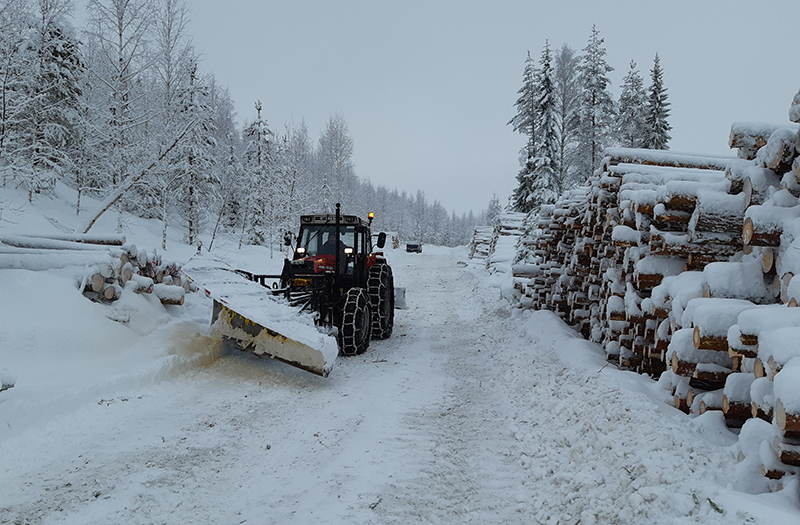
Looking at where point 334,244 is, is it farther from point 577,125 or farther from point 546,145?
point 577,125

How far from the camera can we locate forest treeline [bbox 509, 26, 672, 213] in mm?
26469

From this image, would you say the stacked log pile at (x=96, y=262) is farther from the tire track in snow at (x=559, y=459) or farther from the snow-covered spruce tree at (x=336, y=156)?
the snow-covered spruce tree at (x=336, y=156)

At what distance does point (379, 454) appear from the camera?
14.4 ft

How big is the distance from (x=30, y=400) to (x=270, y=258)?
77.2ft

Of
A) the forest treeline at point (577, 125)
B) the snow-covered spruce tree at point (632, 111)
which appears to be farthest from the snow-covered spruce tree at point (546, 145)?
the snow-covered spruce tree at point (632, 111)

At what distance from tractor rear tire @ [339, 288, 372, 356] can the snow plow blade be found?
3.90 feet

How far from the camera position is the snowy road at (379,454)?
3219mm

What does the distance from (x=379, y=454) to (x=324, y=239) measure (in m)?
5.62

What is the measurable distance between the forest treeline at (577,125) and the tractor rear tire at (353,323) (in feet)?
62.5

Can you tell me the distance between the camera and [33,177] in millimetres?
11172

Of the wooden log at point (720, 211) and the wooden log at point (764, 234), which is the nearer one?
the wooden log at point (764, 234)

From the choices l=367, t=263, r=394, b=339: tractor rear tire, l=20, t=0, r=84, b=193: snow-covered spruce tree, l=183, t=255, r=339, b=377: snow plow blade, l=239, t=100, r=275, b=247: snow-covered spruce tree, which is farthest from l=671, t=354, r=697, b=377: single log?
l=239, t=100, r=275, b=247: snow-covered spruce tree

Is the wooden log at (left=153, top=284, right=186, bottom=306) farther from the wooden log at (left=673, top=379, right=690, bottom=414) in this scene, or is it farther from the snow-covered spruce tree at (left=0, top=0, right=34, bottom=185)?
the wooden log at (left=673, top=379, right=690, bottom=414)

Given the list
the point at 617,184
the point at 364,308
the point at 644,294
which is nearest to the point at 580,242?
the point at 617,184
